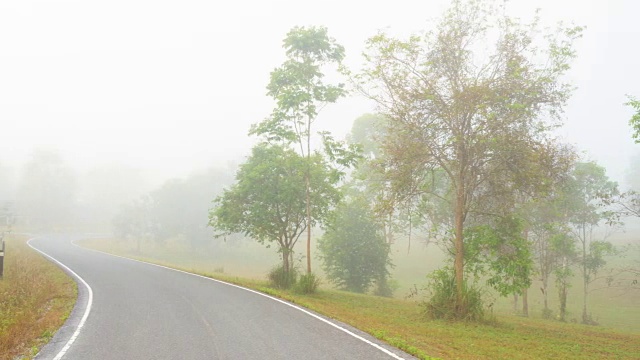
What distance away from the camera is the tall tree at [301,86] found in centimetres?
2131

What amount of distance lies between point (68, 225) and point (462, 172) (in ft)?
302

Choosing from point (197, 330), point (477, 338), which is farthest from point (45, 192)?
point (477, 338)

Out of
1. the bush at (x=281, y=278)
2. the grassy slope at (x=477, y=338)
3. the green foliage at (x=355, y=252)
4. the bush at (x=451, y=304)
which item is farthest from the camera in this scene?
the green foliage at (x=355, y=252)

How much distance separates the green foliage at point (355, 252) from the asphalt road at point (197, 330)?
13.1 metres

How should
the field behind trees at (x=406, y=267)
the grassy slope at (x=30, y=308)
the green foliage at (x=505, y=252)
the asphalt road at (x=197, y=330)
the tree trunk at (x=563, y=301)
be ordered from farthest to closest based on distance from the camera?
1. the field behind trees at (x=406, y=267)
2. the tree trunk at (x=563, y=301)
3. the green foliage at (x=505, y=252)
4. the grassy slope at (x=30, y=308)
5. the asphalt road at (x=197, y=330)

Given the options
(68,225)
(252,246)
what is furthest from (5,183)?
(252,246)

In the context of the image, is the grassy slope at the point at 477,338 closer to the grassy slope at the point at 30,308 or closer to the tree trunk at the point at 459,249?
the tree trunk at the point at 459,249

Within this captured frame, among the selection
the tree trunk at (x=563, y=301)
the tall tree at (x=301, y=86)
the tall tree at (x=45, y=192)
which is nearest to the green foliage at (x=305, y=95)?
the tall tree at (x=301, y=86)

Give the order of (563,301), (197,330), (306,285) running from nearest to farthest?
(197,330)
(306,285)
(563,301)

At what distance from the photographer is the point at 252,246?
209 feet

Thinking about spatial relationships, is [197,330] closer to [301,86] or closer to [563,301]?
[301,86]

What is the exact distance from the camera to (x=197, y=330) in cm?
1075

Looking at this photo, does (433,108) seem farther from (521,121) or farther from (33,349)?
(33,349)

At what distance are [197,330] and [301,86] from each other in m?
14.5
